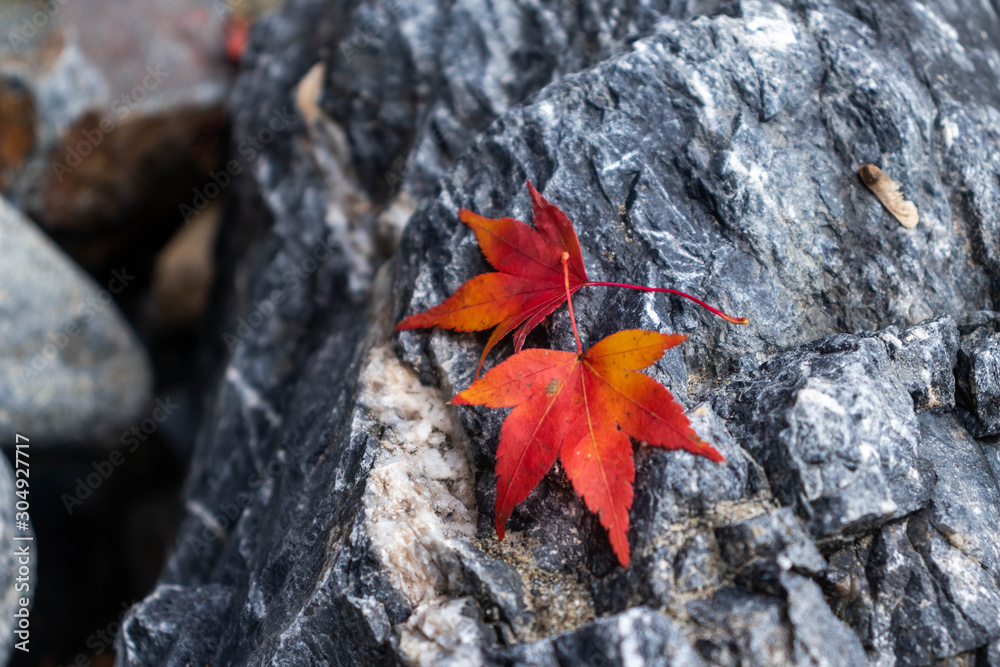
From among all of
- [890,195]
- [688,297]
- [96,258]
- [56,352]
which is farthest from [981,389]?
[96,258]

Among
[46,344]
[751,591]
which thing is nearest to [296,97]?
[46,344]

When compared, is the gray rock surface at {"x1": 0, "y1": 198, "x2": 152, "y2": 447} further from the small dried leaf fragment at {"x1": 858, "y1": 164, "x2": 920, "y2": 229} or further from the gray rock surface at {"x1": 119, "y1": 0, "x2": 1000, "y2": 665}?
the small dried leaf fragment at {"x1": 858, "y1": 164, "x2": 920, "y2": 229}

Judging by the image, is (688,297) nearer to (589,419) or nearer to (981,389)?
(589,419)

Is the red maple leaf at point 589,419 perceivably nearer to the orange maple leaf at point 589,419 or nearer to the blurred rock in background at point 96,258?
the orange maple leaf at point 589,419

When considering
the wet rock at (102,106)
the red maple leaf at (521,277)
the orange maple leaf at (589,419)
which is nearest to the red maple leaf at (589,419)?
the orange maple leaf at (589,419)

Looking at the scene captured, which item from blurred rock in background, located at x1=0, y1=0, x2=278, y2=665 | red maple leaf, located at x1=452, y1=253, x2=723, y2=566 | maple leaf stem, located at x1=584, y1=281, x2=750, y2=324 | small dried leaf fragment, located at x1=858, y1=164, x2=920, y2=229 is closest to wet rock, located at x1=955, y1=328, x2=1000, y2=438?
small dried leaf fragment, located at x1=858, y1=164, x2=920, y2=229
